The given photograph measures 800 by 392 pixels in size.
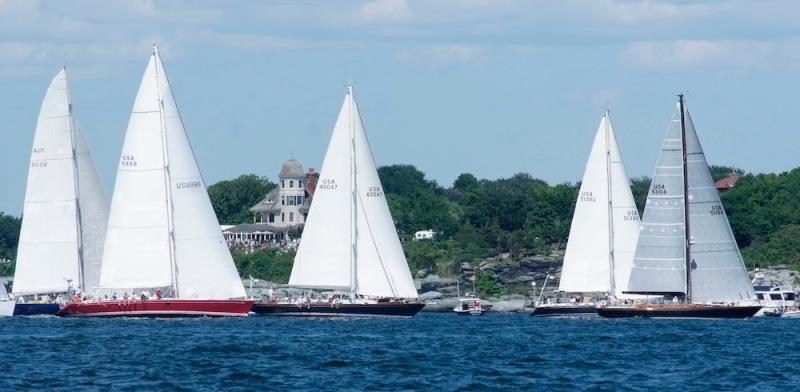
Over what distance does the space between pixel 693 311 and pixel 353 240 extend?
15.0 metres

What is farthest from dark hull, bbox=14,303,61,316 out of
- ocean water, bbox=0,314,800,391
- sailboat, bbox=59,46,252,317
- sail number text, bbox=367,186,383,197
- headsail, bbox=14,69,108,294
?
sail number text, bbox=367,186,383,197

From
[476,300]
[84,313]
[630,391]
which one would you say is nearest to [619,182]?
[476,300]

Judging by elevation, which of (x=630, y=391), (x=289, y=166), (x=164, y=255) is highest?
(x=289, y=166)

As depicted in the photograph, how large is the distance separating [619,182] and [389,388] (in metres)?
39.8

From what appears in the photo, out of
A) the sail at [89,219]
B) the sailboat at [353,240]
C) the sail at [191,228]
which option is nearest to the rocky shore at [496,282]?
the sail at [89,219]

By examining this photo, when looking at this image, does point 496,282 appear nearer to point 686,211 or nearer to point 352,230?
point 352,230

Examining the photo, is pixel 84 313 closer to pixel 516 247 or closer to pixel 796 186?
pixel 516 247

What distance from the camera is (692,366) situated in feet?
168

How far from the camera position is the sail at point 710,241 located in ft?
247

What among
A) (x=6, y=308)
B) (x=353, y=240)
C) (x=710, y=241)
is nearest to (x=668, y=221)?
(x=710, y=241)

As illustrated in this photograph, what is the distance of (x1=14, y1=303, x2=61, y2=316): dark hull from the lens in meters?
81.5

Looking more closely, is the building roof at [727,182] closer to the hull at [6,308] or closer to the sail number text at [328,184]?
the sail number text at [328,184]

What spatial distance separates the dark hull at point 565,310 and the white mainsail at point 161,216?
54.1ft

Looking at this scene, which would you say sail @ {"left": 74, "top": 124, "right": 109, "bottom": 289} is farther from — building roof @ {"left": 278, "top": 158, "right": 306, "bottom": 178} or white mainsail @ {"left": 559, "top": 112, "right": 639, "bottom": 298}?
building roof @ {"left": 278, "top": 158, "right": 306, "bottom": 178}
